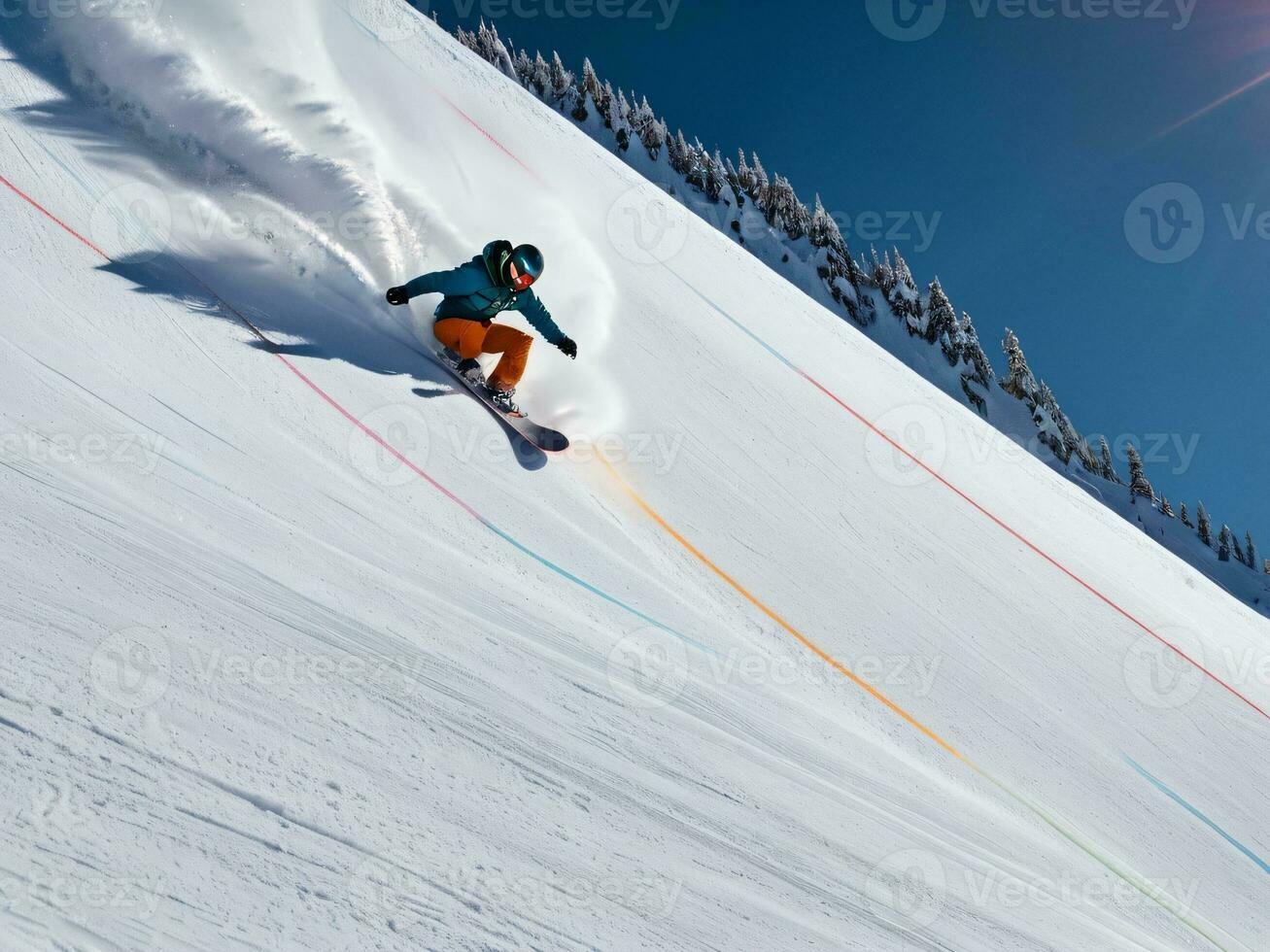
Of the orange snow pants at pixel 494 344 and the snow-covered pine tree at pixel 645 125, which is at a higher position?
the snow-covered pine tree at pixel 645 125

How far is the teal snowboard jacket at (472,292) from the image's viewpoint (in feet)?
17.7

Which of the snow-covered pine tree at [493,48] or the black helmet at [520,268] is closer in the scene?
the black helmet at [520,268]

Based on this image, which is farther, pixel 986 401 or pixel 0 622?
pixel 986 401

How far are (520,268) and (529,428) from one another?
1.09 meters

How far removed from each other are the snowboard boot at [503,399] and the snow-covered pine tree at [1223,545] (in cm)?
5919

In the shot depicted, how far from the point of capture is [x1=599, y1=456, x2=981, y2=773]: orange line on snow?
4.45 metres

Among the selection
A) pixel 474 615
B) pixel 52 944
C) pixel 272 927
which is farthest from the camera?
pixel 474 615

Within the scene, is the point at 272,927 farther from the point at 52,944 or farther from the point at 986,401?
the point at 986,401

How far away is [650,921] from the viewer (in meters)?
2.99

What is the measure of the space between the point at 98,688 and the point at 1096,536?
8012 mm

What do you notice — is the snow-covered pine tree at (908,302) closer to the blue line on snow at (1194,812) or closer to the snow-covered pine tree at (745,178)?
the snow-covered pine tree at (745,178)

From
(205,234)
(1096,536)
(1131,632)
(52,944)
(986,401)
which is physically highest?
(986,401)

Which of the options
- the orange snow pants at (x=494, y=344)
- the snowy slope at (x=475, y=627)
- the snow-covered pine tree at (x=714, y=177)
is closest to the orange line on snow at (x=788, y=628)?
the snowy slope at (x=475, y=627)

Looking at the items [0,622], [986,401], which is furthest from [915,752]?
[986,401]
